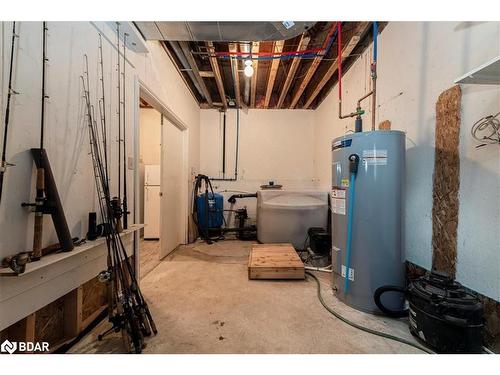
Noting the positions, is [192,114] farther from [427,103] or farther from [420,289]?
[420,289]

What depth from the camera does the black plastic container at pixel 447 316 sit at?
3.91 ft

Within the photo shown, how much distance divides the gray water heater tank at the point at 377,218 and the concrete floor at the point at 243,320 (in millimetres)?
218

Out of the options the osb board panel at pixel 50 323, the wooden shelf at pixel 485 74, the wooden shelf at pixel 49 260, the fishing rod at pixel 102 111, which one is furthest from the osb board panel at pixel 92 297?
the wooden shelf at pixel 485 74

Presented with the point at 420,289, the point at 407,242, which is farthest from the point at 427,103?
the point at 420,289

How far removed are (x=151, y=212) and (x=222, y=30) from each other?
3484 mm

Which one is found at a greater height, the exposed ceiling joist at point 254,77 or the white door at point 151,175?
the exposed ceiling joist at point 254,77

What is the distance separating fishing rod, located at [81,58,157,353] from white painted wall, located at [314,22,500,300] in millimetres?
2178

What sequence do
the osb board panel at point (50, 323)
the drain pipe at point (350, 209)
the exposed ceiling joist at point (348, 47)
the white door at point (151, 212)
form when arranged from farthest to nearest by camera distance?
the white door at point (151, 212) < the exposed ceiling joist at point (348, 47) < the drain pipe at point (350, 209) < the osb board panel at point (50, 323)

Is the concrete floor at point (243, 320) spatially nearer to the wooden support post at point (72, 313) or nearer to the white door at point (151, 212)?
the wooden support post at point (72, 313)

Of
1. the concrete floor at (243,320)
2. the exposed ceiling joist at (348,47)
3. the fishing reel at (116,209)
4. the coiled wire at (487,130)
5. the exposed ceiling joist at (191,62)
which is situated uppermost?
the exposed ceiling joist at (348,47)

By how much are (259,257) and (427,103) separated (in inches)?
88.2

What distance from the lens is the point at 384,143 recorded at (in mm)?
1659

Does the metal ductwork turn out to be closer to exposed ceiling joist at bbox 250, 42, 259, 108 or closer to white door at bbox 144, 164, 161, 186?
exposed ceiling joist at bbox 250, 42, 259, 108

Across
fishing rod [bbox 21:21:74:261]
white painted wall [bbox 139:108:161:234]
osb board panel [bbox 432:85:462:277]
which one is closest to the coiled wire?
osb board panel [bbox 432:85:462:277]
